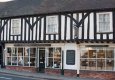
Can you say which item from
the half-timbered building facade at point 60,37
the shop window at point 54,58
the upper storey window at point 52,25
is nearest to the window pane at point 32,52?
the half-timbered building facade at point 60,37

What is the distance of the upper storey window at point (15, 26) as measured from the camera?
36.3m

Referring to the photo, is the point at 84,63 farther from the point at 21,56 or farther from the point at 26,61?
the point at 21,56

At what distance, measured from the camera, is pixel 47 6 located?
3519cm

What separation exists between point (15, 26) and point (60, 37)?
6424mm

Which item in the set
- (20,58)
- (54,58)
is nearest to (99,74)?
(54,58)

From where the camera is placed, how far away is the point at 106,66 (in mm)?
30797

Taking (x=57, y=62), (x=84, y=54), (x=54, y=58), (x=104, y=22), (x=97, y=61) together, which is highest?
(x=104, y=22)

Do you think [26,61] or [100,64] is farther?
[26,61]

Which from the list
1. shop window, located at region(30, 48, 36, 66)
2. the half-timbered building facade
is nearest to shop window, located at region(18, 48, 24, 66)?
the half-timbered building facade

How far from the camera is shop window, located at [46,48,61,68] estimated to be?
3369 centimetres

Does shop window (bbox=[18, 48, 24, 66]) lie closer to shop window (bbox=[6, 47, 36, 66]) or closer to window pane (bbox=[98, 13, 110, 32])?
shop window (bbox=[6, 47, 36, 66])

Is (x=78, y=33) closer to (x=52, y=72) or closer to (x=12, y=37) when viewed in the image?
(x=52, y=72)

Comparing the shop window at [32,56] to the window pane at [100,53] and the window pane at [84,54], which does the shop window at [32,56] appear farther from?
the window pane at [100,53]

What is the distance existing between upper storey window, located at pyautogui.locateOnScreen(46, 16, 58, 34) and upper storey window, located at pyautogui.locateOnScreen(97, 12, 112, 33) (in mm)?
4547
